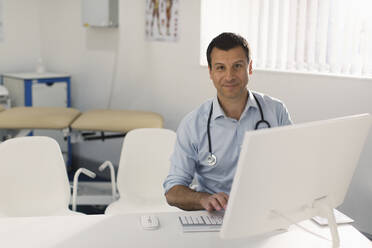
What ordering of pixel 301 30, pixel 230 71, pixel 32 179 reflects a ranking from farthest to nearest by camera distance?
1. pixel 301 30
2. pixel 32 179
3. pixel 230 71

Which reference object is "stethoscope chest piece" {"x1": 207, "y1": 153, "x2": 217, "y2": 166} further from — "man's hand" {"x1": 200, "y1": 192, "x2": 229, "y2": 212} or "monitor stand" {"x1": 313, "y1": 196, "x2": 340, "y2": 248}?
"monitor stand" {"x1": 313, "y1": 196, "x2": 340, "y2": 248}

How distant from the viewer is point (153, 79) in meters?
4.52

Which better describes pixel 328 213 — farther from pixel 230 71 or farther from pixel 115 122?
pixel 115 122

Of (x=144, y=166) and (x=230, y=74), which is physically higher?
(x=230, y=74)

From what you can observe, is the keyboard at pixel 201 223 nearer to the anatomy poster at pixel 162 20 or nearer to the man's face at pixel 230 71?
the man's face at pixel 230 71

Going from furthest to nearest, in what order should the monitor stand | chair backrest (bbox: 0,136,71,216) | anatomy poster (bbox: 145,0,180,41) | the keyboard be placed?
anatomy poster (bbox: 145,0,180,41), chair backrest (bbox: 0,136,71,216), the keyboard, the monitor stand

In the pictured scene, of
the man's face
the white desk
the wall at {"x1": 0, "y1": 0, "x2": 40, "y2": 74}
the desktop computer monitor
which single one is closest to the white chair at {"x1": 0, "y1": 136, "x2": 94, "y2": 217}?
the white desk

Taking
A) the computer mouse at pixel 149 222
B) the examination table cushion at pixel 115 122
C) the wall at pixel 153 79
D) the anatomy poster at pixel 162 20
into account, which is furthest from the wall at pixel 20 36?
the computer mouse at pixel 149 222

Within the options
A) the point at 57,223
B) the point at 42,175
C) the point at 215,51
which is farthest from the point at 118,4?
the point at 57,223

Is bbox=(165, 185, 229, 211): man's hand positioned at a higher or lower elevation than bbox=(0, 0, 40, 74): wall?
lower

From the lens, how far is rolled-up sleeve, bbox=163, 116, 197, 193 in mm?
2021

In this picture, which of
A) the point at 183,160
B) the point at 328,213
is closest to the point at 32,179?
the point at 183,160

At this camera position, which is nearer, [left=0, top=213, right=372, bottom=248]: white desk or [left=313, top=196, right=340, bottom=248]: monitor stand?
[left=313, top=196, right=340, bottom=248]: monitor stand

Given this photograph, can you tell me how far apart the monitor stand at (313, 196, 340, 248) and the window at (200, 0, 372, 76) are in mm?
1994
